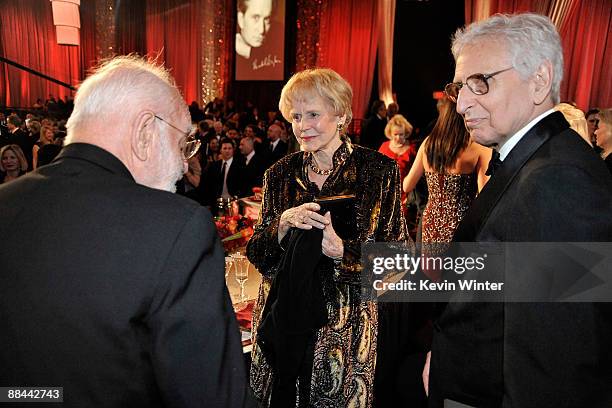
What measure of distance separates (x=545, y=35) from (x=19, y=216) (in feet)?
4.24

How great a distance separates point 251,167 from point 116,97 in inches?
205

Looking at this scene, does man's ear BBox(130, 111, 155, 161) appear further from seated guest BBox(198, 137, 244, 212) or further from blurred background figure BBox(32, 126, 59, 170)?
blurred background figure BBox(32, 126, 59, 170)

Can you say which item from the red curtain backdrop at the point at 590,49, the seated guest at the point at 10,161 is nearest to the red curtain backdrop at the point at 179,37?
the red curtain backdrop at the point at 590,49

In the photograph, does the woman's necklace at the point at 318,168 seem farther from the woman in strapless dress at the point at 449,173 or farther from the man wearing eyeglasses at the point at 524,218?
the woman in strapless dress at the point at 449,173

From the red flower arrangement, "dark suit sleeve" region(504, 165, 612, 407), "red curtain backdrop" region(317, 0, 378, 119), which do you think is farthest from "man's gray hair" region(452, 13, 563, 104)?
"red curtain backdrop" region(317, 0, 378, 119)

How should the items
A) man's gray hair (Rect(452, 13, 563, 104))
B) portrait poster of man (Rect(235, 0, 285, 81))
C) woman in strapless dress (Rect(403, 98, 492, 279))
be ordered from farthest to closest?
portrait poster of man (Rect(235, 0, 285, 81)) < woman in strapless dress (Rect(403, 98, 492, 279)) < man's gray hair (Rect(452, 13, 563, 104))

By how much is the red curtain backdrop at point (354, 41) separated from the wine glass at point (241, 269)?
10.6 m

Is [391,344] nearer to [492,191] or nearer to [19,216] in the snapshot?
[492,191]

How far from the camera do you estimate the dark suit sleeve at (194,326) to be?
2.99 ft

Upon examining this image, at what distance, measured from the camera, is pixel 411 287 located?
9.41ft

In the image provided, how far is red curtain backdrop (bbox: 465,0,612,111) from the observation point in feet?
30.5

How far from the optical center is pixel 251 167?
6.21 meters

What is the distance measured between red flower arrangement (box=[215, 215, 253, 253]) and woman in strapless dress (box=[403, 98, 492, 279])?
1390mm
